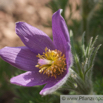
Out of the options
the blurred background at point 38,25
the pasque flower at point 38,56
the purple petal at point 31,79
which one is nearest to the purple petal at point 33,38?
the pasque flower at point 38,56

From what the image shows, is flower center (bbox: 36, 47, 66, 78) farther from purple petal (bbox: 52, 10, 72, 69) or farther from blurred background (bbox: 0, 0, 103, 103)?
blurred background (bbox: 0, 0, 103, 103)

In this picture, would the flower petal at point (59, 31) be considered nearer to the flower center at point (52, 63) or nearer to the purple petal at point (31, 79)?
the flower center at point (52, 63)

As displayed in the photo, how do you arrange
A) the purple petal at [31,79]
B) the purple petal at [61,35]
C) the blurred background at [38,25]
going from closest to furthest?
the purple petal at [61,35], the purple petal at [31,79], the blurred background at [38,25]

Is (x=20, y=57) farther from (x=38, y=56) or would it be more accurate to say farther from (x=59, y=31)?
(x=59, y=31)

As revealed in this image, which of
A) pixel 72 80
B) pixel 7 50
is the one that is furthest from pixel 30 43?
pixel 72 80

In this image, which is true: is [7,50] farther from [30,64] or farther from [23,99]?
[23,99]
